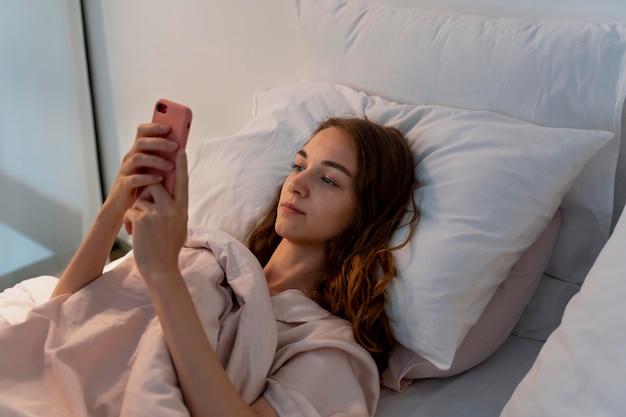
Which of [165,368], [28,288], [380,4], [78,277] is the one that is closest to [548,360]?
[165,368]

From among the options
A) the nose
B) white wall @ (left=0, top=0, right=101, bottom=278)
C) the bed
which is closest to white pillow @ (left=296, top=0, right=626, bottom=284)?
the bed

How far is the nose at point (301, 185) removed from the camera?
4.31 ft

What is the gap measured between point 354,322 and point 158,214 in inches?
14.7

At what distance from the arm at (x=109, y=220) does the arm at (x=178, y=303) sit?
0.17ft

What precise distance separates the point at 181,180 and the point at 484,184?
48 cm

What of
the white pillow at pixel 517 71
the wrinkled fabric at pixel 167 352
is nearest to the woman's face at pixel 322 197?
the wrinkled fabric at pixel 167 352

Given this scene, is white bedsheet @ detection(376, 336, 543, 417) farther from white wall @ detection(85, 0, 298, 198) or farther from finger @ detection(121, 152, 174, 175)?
white wall @ detection(85, 0, 298, 198)

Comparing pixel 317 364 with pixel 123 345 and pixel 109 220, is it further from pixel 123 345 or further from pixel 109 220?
pixel 109 220

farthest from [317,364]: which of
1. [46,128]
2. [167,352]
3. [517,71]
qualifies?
[46,128]

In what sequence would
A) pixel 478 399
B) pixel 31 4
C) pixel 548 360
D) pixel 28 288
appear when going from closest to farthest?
1. pixel 548 360
2. pixel 478 399
3. pixel 28 288
4. pixel 31 4

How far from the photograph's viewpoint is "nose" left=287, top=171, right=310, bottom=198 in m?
1.31

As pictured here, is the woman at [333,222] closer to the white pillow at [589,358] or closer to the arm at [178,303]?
the arm at [178,303]

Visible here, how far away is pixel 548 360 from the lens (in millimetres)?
1000

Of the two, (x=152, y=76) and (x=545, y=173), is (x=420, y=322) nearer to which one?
(x=545, y=173)
